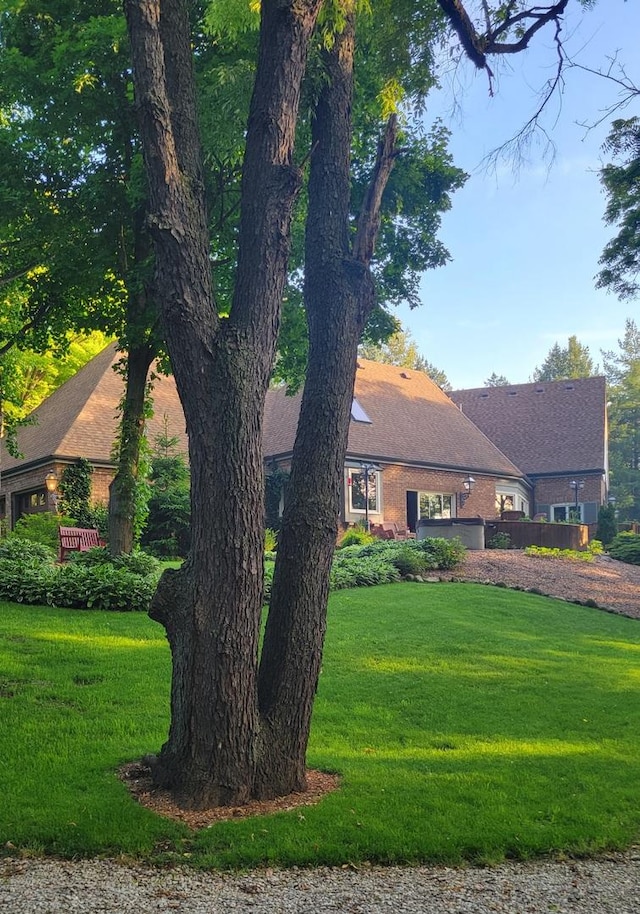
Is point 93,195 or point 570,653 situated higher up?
point 93,195

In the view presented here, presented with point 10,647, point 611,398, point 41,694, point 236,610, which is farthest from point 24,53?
point 611,398

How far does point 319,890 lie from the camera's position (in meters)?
3.69

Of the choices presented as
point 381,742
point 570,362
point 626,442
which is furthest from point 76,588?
point 570,362

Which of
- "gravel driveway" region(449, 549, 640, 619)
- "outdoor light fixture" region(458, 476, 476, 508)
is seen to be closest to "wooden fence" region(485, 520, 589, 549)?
"gravel driveway" region(449, 549, 640, 619)

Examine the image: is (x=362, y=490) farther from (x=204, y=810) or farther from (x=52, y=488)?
(x=204, y=810)

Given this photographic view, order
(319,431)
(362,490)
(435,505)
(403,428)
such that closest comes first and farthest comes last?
(319,431), (362,490), (435,505), (403,428)

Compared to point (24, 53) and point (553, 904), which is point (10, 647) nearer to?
point (553, 904)

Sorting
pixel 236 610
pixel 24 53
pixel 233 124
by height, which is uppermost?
pixel 24 53

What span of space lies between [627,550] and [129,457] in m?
16.4

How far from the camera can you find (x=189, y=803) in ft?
15.1

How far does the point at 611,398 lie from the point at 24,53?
172ft

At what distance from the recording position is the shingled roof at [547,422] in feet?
117

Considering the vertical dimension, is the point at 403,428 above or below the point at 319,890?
above

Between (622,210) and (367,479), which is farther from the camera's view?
(367,479)
